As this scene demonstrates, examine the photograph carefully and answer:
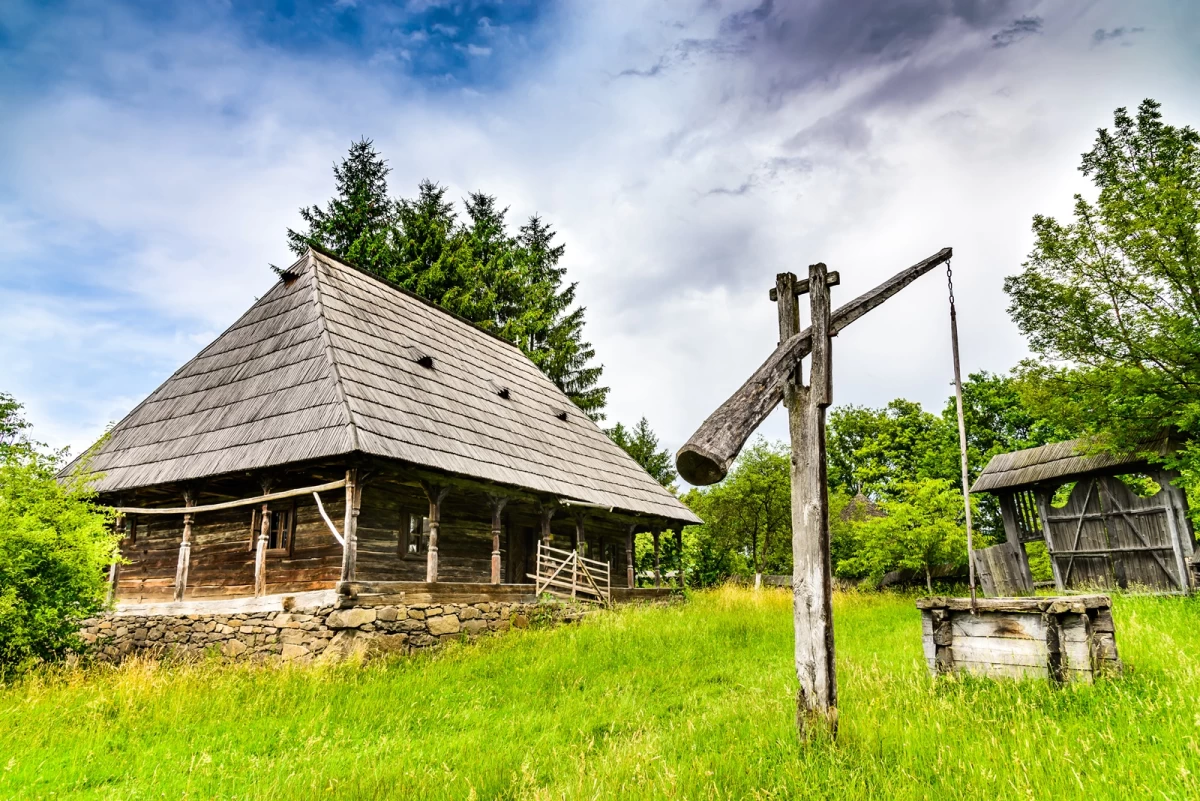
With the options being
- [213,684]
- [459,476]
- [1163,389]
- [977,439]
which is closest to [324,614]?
[213,684]

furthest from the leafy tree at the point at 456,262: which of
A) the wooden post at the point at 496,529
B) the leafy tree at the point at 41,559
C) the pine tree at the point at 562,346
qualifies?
the leafy tree at the point at 41,559

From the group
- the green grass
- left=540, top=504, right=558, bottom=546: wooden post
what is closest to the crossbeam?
the green grass

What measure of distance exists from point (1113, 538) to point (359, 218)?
2990 cm

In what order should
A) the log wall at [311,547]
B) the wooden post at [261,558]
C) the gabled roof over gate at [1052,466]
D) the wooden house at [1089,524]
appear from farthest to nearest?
the gabled roof over gate at [1052,466]
the wooden house at [1089,524]
the log wall at [311,547]
the wooden post at [261,558]

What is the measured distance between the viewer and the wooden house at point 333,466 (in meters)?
11.9

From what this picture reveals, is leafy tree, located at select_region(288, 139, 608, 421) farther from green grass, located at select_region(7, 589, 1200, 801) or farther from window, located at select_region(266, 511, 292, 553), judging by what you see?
green grass, located at select_region(7, 589, 1200, 801)

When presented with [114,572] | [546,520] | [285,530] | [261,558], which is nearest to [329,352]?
[285,530]

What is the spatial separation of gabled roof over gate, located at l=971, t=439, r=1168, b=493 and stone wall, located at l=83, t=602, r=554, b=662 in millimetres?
10428

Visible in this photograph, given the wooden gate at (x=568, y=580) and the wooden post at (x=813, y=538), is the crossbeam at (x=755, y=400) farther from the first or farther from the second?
the wooden gate at (x=568, y=580)

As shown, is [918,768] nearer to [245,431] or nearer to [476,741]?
[476,741]

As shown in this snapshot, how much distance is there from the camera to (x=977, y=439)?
34.6 metres

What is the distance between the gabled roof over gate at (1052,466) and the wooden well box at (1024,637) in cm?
968

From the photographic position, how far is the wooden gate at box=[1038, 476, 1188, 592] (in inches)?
534

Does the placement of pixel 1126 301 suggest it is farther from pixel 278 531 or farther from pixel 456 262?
pixel 456 262
